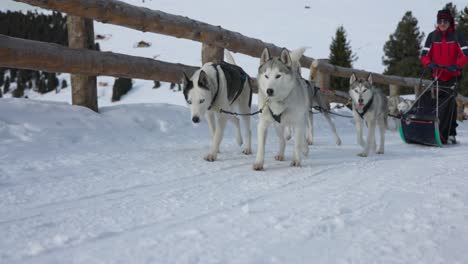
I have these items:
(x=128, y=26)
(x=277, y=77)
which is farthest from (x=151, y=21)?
(x=277, y=77)

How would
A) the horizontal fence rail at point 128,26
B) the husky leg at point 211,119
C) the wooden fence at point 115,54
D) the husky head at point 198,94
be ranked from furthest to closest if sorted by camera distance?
1. the husky leg at point 211,119
2. the horizontal fence rail at point 128,26
3. the wooden fence at point 115,54
4. the husky head at point 198,94

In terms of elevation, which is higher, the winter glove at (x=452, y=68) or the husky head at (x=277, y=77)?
the winter glove at (x=452, y=68)

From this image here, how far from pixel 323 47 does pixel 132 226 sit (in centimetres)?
3371

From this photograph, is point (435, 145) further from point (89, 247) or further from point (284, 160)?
point (89, 247)

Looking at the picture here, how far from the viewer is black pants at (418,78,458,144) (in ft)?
19.9

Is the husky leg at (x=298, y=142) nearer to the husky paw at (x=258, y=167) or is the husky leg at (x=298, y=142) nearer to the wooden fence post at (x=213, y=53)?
the husky paw at (x=258, y=167)

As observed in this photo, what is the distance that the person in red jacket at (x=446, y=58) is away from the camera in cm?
581

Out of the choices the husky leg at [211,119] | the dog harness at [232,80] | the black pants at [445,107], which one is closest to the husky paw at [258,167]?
the dog harness at [232,80]

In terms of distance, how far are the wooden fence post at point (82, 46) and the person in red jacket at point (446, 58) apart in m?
5.22

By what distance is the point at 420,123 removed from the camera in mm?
5848

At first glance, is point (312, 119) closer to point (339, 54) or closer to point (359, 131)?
point (359, 131)

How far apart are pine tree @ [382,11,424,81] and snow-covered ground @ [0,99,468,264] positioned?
87.5ft

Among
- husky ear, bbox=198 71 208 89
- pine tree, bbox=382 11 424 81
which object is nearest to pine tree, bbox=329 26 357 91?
pine tree, bbox=382 11 424 81

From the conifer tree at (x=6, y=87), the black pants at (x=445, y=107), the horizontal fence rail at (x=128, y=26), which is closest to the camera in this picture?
the horizontal fence rail at (x=128, y=26)
